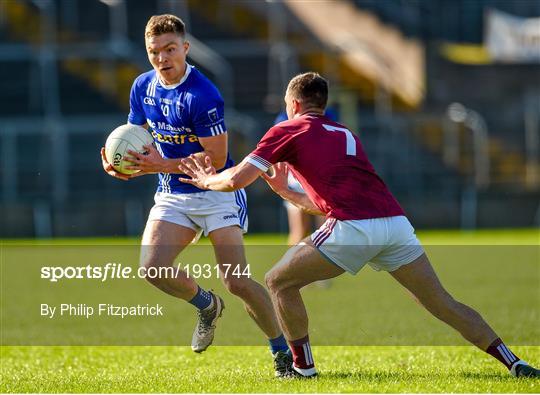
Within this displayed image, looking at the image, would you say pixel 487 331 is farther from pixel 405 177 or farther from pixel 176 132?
pixel 405 177

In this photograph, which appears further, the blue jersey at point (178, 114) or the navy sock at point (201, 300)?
the navy sock at point (201, 300)

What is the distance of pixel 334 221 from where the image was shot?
6.79 metres

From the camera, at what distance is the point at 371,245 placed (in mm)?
6703

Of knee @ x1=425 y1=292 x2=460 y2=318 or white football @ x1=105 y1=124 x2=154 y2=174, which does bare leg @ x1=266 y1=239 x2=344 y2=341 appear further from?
white football @ x1=105 y1=124 x2=154 y2=174

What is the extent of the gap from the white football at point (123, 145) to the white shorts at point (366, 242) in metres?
1.46

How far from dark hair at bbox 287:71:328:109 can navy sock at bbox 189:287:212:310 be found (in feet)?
5.48

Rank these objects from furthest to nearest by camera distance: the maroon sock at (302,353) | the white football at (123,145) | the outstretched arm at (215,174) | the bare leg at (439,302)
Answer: the white football at (123,145) → the maroon sock at (302,353) → the bare leg at (439,302) → the outstretched arm at (215,174)

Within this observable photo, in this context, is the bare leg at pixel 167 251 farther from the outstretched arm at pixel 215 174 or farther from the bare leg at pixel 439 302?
the bare leg at pixel 439 302

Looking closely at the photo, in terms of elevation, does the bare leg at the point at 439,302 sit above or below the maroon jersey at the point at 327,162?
below

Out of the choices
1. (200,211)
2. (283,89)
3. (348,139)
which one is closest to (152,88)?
(200,211)

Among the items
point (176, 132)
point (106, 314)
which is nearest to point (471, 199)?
point (106, 314)

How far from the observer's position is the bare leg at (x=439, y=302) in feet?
22.4

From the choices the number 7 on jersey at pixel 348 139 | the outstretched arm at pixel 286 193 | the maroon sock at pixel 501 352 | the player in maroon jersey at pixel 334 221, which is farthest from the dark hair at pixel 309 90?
the maroon sock at pixel 501 352

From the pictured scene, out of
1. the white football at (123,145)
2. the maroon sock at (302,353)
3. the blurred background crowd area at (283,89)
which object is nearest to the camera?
the maroon sock at (302,353)
